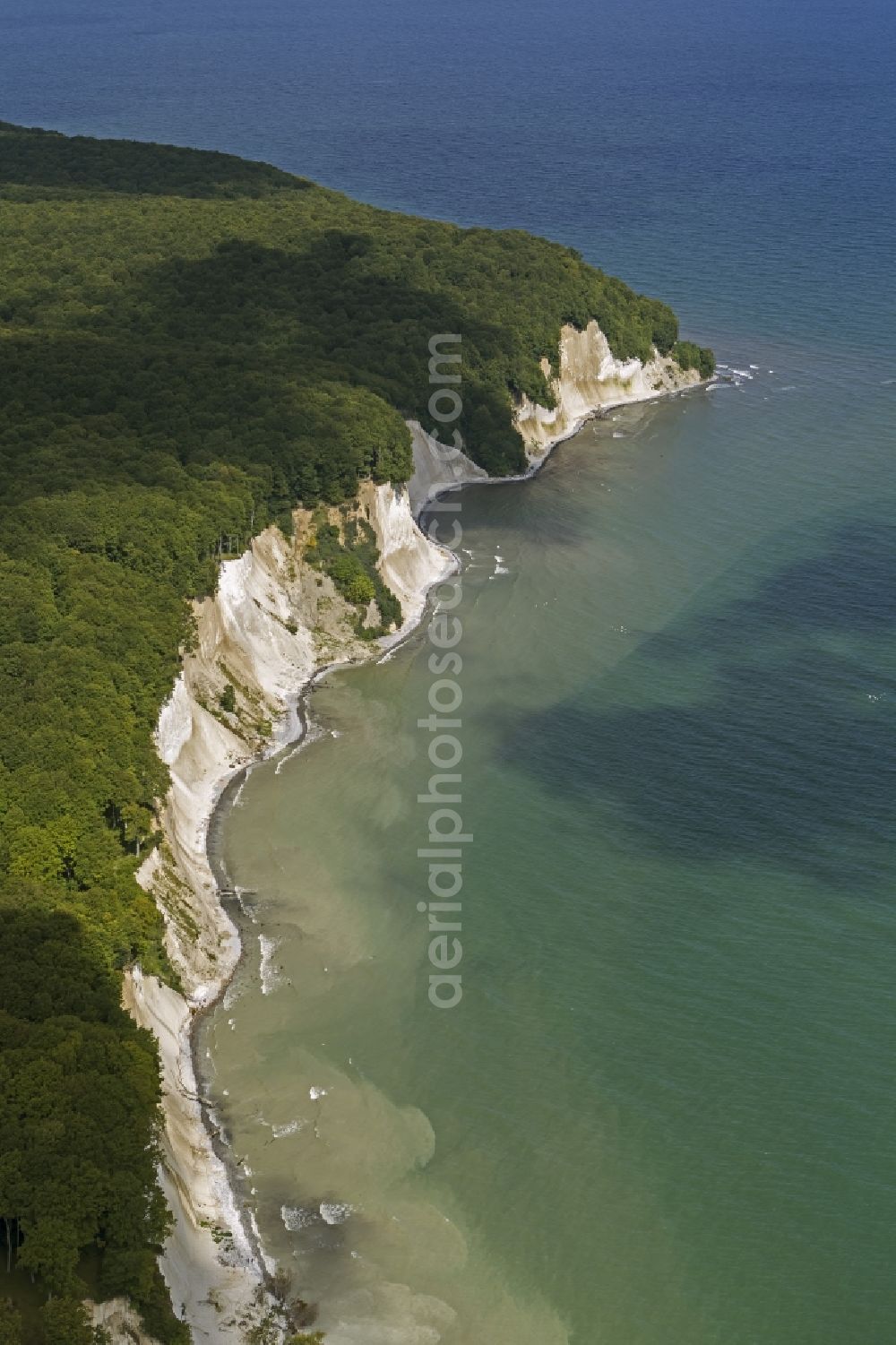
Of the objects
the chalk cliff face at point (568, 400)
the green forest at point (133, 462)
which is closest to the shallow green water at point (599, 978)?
the green forest at point (133, 462)

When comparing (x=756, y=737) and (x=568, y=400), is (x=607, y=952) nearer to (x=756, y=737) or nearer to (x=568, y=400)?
(x=756, y=737)

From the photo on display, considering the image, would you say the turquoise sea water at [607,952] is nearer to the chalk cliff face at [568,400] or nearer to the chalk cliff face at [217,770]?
the chalk cliff face at [217,770]

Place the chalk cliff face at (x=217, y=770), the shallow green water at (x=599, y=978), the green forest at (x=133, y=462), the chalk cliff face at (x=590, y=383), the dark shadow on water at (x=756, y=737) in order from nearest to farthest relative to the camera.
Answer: the green forest at (x=133, y=462) → the chalk cliff face at (x=217, y=770) → the shallow green water at (x=599, y=978) → the dark shadow on water at (x=756, y=737) → the chalk cliff face at (x=590, y=383)

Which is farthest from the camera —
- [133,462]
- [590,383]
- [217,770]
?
[590,383]

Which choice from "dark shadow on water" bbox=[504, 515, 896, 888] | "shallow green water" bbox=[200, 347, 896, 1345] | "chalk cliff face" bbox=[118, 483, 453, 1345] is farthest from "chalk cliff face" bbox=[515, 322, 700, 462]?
"dark shadow on water" bbox=[504, 515, 896, 888]

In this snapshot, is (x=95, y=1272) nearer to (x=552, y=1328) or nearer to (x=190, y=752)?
(x=552, y=1328)

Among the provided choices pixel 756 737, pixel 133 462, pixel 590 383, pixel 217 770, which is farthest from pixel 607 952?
pixel 590 383
